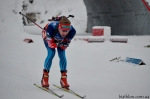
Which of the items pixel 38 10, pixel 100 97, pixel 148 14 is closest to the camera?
pixel 100 97

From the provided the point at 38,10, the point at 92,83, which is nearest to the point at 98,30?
the point at 92,83

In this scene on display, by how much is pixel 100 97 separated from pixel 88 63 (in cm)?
439

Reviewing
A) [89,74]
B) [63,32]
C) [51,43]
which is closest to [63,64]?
[51,43]

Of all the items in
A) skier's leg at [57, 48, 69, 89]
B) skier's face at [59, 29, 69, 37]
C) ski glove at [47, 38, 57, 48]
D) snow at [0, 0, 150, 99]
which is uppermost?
skier's face at [59, 29, 69, 37]

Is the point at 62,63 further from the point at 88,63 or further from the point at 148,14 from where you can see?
the point at 148,14

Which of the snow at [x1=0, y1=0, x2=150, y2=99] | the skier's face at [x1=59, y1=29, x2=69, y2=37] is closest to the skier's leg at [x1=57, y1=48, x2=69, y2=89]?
the snow at [x1=0, y1=0, x2=150, y2=99]

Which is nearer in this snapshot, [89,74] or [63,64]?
[63,64]

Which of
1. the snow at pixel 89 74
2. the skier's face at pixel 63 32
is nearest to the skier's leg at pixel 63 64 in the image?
the snow at pixel 89 74

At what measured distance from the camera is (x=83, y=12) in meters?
31.9

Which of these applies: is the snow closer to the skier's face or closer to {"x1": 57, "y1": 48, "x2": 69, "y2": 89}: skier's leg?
{"x1": 57, "y1": 48, "x2": 69, "y2": 89}: skier's leg

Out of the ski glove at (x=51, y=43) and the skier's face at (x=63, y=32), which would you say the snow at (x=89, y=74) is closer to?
the ski glove at (x=51, y=43)

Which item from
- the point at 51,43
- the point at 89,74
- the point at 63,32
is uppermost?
the point at 63,32

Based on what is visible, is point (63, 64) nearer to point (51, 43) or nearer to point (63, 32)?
point (51, 43)

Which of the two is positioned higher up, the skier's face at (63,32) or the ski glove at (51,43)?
the skier's face at (63,32)
